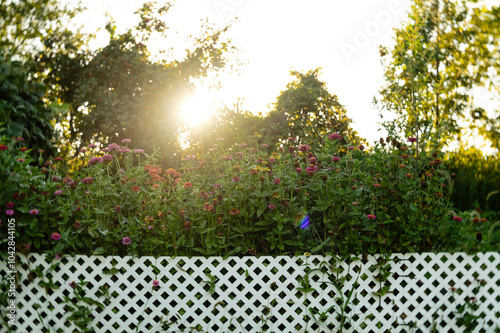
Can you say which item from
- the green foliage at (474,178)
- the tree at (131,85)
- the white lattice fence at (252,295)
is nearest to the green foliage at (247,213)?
the white lattice fence at (252,295)

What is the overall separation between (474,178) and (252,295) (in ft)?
23.3

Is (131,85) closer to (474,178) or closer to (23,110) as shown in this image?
(23,110)

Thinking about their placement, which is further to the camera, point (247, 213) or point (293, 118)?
point (293, 118)

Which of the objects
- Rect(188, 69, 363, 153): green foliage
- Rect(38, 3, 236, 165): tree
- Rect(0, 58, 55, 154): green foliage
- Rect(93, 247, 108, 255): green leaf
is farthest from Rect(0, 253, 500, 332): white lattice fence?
Rect(38, 3, 236, 165): tree

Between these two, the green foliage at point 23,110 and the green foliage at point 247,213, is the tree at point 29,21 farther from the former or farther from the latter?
the green foliage at point 247,213

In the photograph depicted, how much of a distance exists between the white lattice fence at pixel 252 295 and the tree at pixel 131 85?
6.06m

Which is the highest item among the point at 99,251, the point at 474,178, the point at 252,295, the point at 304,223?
the point at 474,178

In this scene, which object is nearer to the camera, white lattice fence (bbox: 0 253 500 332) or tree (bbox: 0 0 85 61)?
white lattice fence (bbox: 0 253 500 332)

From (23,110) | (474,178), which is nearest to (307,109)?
(474,178)

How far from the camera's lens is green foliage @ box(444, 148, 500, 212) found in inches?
328

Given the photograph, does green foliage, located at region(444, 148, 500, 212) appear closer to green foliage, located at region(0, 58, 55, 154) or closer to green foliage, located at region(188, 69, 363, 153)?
green foliage, located at region(188, 69, 363, 153)

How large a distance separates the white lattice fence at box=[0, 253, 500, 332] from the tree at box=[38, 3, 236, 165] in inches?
239

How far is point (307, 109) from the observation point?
26.9 ft

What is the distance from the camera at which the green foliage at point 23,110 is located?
645 centimetres
